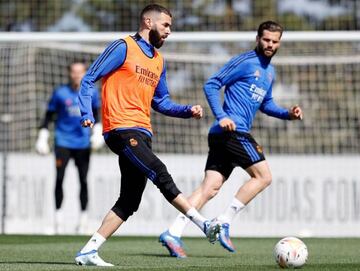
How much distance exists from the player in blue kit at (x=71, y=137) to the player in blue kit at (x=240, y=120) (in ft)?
14.5

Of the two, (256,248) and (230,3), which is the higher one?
(230,3)

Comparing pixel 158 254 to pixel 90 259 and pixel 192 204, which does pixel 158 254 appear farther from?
pixel 90 259

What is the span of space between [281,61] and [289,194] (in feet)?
10.0

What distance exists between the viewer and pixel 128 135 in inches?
337

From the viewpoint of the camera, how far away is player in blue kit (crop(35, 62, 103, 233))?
48.5 ft

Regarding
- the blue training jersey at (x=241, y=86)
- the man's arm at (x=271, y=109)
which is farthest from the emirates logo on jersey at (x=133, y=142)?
the man's arm at (x=271, y=109)

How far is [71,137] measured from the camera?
587 inches

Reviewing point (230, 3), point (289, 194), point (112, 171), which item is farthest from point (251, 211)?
point (230, 3)

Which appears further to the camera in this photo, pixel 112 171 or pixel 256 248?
pixel 112 171

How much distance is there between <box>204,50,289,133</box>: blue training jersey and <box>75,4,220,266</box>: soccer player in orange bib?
65.2 inches

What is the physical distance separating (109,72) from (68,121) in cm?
647

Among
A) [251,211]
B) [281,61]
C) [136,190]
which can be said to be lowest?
[251,211]

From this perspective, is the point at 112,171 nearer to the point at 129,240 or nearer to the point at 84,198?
the point at 84,198

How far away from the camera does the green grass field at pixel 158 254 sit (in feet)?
28.0
